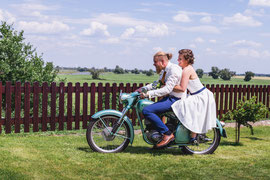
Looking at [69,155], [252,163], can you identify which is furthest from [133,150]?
[252,163]

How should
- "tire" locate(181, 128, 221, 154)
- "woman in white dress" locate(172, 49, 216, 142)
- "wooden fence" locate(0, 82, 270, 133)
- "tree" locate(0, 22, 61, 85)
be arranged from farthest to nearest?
1. "tree" locate(0, 22, 61, 85)
2. "wooden fence" locate(0, 82, 270, 133)
3. "tire" locate(181, 128, 221, 154)
4. "woman in white dress" locate(172, 49, 216, 142)

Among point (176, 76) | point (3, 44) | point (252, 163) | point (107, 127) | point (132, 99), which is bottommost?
point (252, 163)

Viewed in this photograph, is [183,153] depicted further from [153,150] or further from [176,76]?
[176,76]

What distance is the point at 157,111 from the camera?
6027 millimetres

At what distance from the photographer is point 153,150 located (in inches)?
264

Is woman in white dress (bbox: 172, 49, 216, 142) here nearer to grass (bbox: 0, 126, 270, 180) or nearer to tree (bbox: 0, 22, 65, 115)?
grass (bbox: 0, 126, 270, 180)

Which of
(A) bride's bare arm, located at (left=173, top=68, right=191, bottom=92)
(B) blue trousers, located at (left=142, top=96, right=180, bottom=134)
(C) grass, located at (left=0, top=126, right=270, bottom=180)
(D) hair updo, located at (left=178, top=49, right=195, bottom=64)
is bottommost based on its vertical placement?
(C) grass, located at (left=0, top=126, right=270, bottom=180)

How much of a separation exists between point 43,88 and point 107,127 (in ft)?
11.7

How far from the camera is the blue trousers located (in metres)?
6.01

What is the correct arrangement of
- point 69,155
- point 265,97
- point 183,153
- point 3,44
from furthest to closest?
point 265,97, point 3,44, point 183,153, point 69,155

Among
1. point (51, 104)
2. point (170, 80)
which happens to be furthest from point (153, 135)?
point (51, 104)

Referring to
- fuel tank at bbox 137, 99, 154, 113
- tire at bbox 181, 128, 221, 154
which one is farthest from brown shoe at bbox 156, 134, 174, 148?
fuel tank at bbox 137, 99, 154, 113

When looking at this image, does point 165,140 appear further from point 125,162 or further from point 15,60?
point 15,60

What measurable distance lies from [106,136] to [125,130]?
1.19ft
